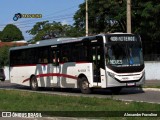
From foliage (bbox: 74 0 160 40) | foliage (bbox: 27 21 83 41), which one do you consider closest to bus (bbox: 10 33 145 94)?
foliage (bbox: 74 0 160 40)

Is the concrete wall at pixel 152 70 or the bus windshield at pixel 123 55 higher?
the bus windshield at pixel 123 55

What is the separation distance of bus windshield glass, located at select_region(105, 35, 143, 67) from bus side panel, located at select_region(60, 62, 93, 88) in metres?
1.52

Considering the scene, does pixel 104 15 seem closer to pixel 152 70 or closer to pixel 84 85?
pixel 152 70

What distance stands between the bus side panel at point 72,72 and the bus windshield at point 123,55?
59.5 inches

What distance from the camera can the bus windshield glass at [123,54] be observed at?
22703mm

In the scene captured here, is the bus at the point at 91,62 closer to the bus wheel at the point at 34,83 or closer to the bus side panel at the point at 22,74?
the bus wheel at the point at 34,83

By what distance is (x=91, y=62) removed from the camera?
23641 mm

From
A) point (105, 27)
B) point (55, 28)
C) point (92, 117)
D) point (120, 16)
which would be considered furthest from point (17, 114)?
point (55, 28)

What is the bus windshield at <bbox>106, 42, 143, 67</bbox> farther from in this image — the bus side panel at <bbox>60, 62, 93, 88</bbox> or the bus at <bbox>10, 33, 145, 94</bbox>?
the bus side panel at <bbox>60, 62, 93, 88</bbox>

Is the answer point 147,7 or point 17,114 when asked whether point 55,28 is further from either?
point 17,114

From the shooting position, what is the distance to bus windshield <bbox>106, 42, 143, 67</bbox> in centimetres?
2270

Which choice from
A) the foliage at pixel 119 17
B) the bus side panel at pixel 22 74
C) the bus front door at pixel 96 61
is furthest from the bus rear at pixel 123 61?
the foliage at pixel 119 17

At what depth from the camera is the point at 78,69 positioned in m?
25.0

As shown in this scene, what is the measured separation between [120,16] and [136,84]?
22.7 m
